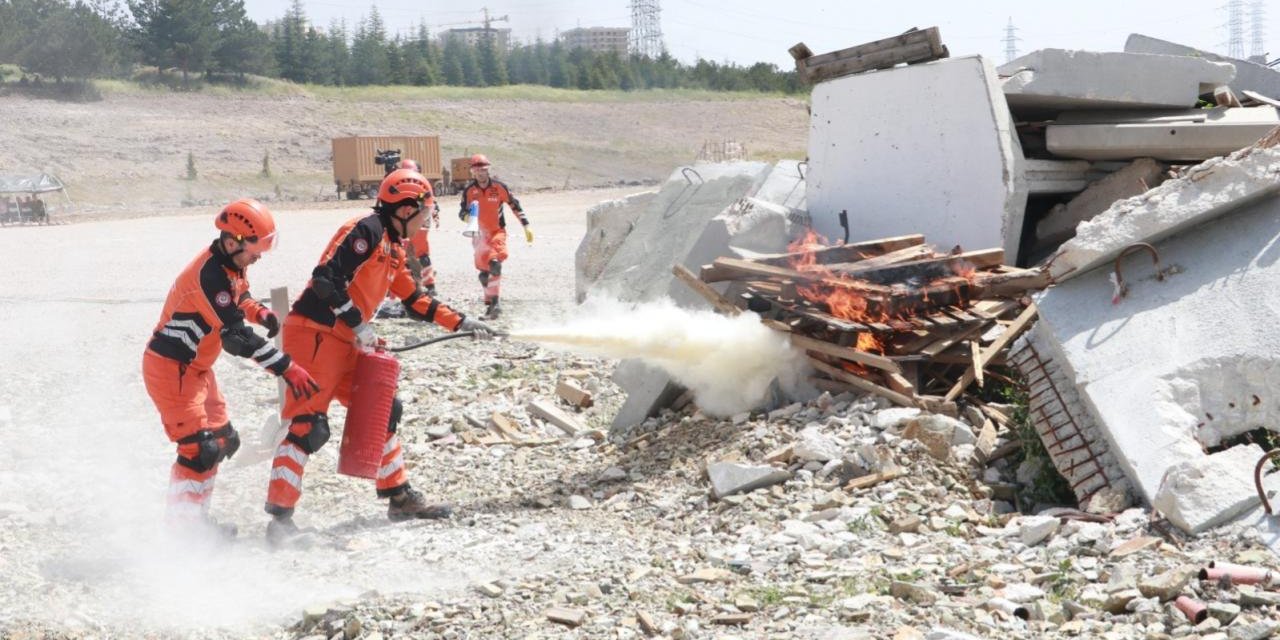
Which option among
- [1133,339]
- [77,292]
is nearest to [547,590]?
[1133,339]

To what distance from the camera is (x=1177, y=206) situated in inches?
261

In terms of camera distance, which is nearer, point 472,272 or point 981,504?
point 981,504

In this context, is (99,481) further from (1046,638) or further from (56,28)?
(56,28)

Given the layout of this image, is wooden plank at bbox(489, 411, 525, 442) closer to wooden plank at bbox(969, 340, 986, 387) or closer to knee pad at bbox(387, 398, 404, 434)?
knee pad at bbox(387, 398, 404, 434)

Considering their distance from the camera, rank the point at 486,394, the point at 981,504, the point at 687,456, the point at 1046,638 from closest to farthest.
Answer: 1. the point at 1046,638
2. the point at 981,504
3. the point at 687,456
4. the point at 486,394

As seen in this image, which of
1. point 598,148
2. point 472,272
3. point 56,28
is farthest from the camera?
point 598,148

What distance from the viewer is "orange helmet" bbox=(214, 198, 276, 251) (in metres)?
6.08

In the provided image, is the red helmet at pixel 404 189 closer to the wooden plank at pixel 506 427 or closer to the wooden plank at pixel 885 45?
the wooden plank at pixel 506 427

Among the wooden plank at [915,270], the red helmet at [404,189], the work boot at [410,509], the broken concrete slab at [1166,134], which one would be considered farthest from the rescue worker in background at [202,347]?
the broken concrete slab at [1166,134]

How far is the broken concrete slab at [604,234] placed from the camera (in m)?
13.3

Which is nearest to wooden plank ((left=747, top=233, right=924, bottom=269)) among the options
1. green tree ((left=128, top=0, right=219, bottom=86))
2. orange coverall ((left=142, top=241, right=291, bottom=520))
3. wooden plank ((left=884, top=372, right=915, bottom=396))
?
wooden plank ((left=884, top=372, right=915, bottom=396))

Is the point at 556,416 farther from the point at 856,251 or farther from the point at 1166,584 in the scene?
the point at 1166,584

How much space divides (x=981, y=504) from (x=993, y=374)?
55.2 inches

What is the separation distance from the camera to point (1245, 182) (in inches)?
258
